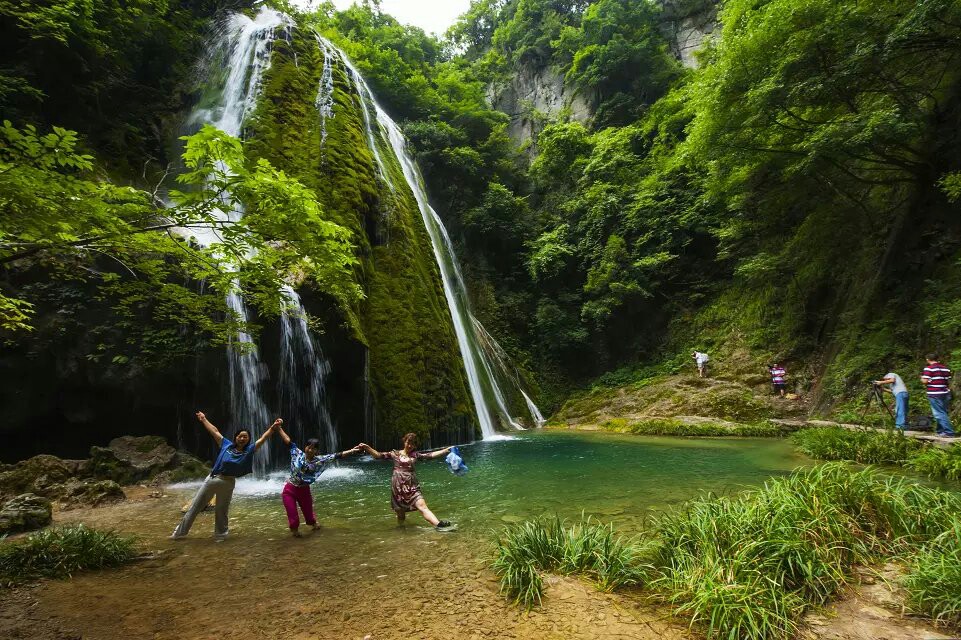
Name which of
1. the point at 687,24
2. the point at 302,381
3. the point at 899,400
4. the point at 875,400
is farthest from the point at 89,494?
the point at 687,24

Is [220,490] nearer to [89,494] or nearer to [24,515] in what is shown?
[24,515]

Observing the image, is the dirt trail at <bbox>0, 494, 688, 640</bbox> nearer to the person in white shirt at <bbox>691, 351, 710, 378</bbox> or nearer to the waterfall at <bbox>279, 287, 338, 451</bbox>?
the waterfall at <bbox>279, 287, 338, 451</bbox>

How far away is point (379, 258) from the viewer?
14531mm

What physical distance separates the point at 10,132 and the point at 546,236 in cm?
2198

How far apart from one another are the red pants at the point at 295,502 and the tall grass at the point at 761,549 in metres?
2.83

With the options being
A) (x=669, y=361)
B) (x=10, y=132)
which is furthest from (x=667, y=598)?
(x=669, y=361)

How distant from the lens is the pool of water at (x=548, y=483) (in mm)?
5938

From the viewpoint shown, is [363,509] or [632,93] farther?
[632,93]

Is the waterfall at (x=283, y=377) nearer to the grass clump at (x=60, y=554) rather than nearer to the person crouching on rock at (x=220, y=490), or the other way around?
the person crouching on rock at (x=220, y=490)

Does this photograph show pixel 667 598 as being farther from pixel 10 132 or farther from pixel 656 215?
pixel 656 215

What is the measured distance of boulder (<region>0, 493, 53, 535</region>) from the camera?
17.2 ft

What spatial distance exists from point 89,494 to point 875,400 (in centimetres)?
1720

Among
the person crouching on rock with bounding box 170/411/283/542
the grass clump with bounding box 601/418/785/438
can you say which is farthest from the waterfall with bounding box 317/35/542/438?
the person crouching on rock with bounding box 170/411/283/542

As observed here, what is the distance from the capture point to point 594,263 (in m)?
22.3
